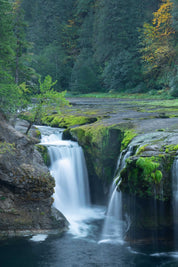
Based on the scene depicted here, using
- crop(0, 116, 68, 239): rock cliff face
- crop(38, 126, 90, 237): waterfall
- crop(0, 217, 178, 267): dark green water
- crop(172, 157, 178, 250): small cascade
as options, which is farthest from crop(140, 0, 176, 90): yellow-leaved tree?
crop(0, 217, 178, 267): dark green water

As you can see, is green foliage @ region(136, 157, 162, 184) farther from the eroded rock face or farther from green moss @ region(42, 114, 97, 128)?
green moss @ region(42, 114, 97, 128)

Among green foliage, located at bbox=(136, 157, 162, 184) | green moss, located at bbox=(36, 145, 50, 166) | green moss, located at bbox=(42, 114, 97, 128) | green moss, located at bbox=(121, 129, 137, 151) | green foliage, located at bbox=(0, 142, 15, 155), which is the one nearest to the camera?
green foliage, located at bbox=(136, 157, 162, 184)

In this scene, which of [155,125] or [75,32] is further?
[75,32]

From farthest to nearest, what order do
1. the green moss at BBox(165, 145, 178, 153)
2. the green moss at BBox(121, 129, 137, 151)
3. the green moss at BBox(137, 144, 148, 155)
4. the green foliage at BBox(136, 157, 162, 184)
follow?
1. the green moss at BBox(121, 129, 137, 151)
2. the green moss at BBox(137, 144, 148, 155)
3. the green moss at BBox(165, 145, 178, 153)
4. the green foliage at BBox(136, 157, 162, 184)

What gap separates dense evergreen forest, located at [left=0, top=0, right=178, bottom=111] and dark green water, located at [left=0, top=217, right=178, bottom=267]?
8848mm

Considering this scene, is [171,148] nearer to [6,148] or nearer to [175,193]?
[175,193]

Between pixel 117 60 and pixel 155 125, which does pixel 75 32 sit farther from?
pixel 155 125

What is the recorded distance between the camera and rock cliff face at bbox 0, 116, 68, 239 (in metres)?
10.7

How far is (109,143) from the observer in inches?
588

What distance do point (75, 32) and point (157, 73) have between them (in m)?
30.9

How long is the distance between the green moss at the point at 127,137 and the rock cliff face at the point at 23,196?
3.65 meters

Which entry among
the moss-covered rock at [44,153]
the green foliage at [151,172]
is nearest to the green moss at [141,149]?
the green foliage at [151,172]

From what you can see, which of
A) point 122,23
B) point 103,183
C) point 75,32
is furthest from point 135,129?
point 75,32

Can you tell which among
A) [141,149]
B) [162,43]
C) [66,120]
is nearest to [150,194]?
[141,149]
